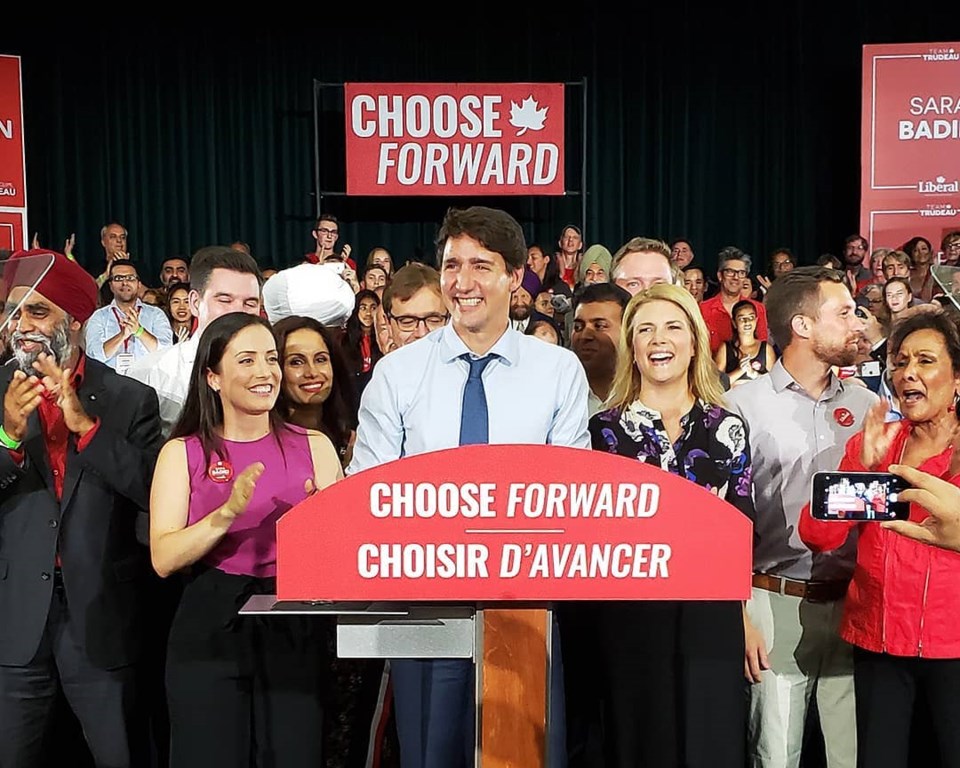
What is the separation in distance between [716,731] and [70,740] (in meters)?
1.70

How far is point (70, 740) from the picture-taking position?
291cm

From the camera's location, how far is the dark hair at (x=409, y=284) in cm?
298

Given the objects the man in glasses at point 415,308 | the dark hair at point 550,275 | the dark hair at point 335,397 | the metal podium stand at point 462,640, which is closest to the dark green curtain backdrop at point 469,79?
the dark hair at point 550,275

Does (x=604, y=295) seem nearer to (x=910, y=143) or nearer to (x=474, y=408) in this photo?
(x=474, y=408)

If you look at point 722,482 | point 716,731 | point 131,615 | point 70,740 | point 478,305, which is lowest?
point 70,740

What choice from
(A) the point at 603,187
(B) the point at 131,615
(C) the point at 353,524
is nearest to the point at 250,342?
(B) the point at 131,615

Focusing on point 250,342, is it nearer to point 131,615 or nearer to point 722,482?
point 131,615

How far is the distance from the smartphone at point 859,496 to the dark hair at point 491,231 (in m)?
0.75

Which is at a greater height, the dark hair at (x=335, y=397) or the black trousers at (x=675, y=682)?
the dark hair at (x=335, y=397)

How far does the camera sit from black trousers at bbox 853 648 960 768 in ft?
7.06

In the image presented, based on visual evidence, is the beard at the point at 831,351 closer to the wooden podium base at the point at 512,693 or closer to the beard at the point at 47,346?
the wooden podium base at the point at 512,693

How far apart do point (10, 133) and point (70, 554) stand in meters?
6.92

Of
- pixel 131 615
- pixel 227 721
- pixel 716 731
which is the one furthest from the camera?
pixel 131 615

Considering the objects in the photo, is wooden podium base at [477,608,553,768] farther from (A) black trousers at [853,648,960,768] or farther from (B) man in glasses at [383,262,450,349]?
(B) man in glasses at [383,262,450,349]
